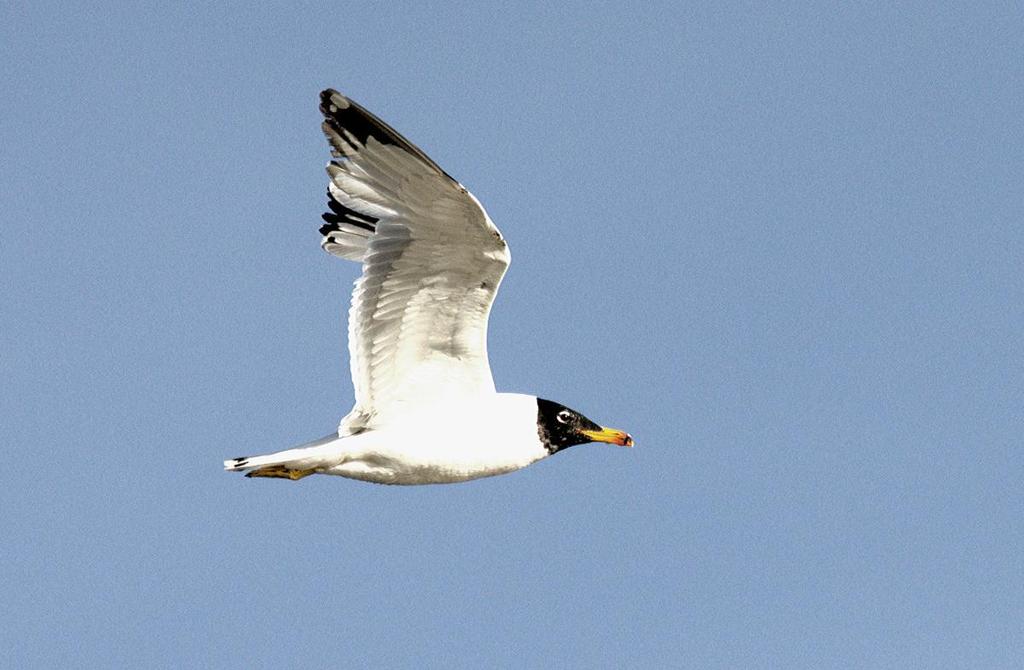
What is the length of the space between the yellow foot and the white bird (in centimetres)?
1

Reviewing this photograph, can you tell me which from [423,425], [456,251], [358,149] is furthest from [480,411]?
[358,149]

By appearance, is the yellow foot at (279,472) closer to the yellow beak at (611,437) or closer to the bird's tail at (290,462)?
the bird's tail at (290,462)

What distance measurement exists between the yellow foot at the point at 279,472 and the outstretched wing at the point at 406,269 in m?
0.56

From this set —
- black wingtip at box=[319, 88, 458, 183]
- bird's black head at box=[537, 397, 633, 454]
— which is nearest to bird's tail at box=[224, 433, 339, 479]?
bird's black head at box=[537, 397, 633, 454]

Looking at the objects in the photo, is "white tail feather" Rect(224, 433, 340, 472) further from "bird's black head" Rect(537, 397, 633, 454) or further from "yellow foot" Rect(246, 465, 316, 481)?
"bird's black head" Rect(537, 397, 633, 454)

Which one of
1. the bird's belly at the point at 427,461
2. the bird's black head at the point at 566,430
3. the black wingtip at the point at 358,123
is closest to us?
the black wingtip at the point at 358,123

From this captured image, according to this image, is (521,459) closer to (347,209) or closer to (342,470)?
(342,470)

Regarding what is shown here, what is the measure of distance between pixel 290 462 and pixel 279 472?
224 millimetres

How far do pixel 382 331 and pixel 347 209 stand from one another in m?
1.24

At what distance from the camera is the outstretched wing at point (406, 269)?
49.1 feet

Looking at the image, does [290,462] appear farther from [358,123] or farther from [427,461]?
[358,123]

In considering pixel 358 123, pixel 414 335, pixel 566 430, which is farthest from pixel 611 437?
pixel 358 123

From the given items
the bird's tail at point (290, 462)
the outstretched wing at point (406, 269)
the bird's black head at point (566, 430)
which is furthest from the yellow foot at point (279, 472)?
the bird's black head at point (566, 430)

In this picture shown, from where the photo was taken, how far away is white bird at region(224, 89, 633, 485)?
1503 centimetres
